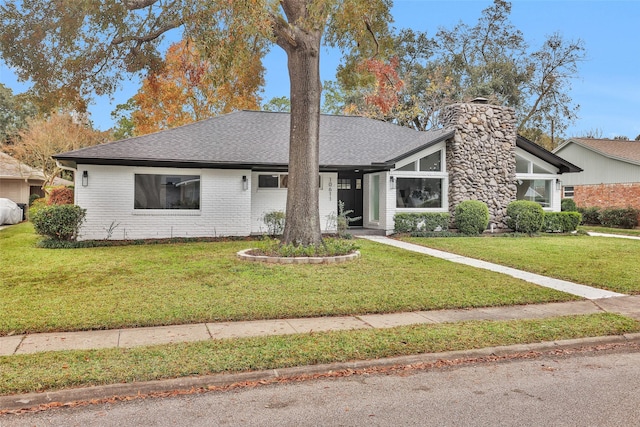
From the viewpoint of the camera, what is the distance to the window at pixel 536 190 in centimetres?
2006

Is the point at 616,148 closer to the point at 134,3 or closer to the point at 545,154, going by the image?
the point at 545,154

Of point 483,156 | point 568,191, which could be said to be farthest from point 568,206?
point 483,156

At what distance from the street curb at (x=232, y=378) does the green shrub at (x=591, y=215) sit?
23421 mm

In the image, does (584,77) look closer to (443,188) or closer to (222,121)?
(443,188)

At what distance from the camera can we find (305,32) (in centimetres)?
1142

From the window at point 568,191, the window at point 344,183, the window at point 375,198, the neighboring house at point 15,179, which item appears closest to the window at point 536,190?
the window at point 375,198

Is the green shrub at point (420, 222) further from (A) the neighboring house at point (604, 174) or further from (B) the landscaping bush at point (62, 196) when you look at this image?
(A) the neighboring house at point (604, 174)

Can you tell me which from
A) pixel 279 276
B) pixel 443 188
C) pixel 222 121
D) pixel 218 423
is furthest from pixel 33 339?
pixel 443 188

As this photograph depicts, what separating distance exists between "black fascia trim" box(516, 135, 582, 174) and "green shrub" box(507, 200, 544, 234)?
2571 millimetres

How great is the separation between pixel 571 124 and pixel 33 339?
3824 centimetres

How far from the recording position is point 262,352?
16.0ft

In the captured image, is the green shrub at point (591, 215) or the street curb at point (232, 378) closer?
the street curb at point (232, 378)

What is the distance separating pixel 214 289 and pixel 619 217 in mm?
23727

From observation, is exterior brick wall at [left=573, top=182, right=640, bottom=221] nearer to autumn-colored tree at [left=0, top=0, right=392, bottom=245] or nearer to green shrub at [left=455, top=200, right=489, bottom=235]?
green shrub at [left=455, top=200, right=489, bottom=235]
